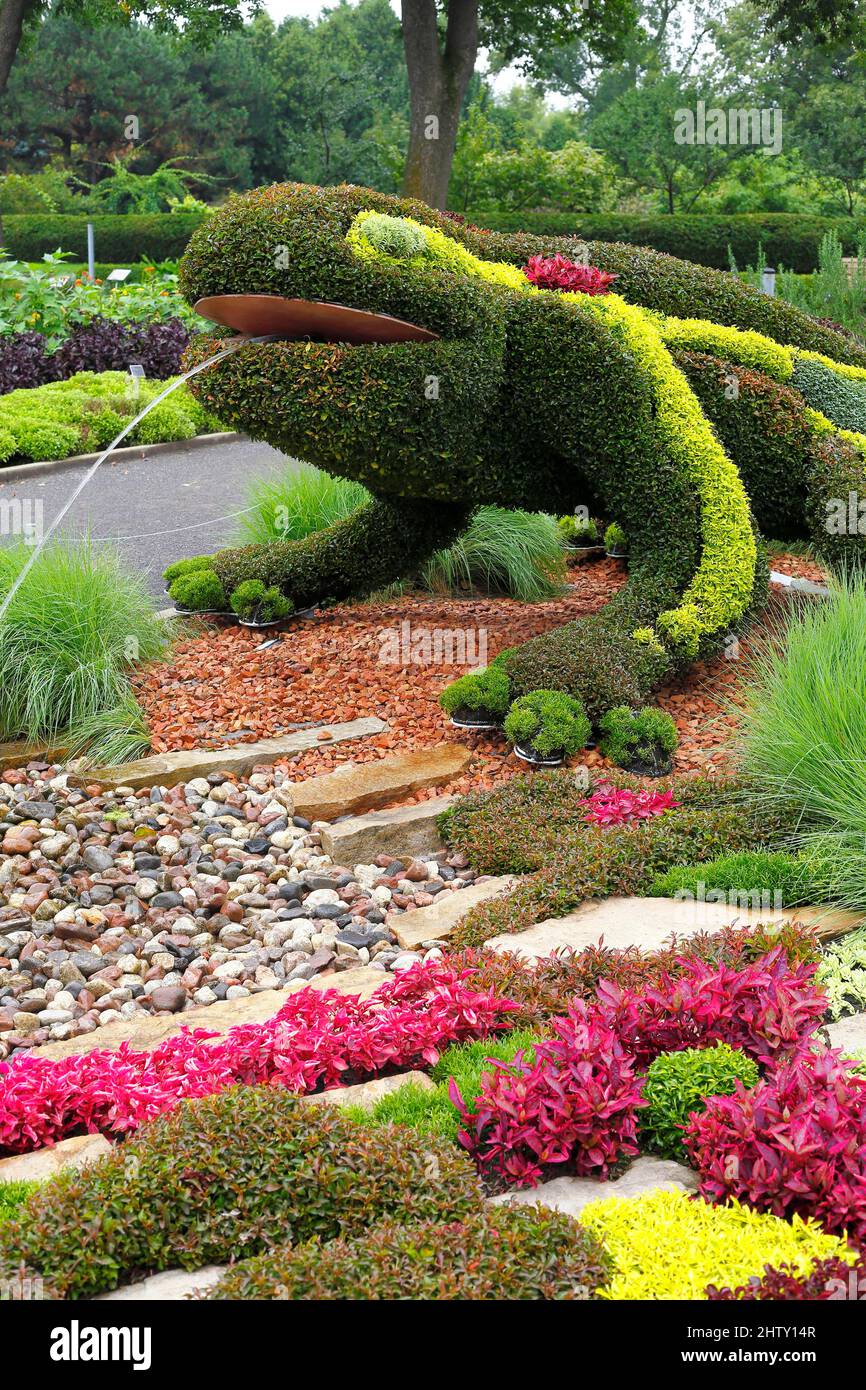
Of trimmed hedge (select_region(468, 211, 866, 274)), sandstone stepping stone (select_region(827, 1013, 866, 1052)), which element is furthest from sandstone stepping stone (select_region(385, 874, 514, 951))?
trimmed hedge (select_region(468, 211, 866, 274))

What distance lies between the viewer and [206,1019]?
12.2ft

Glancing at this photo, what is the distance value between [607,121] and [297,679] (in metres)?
33.6

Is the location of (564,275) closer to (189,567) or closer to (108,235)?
(189,567)

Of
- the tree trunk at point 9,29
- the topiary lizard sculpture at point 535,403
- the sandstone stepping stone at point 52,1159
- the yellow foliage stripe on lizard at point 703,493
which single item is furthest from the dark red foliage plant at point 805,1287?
the tree trunk at point 9,29

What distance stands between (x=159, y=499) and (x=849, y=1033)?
8865mm

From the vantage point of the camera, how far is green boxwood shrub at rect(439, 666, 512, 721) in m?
5.82

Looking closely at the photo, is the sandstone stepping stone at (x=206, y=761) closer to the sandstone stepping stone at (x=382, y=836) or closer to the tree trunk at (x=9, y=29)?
the sandstone stepping stone at (x=382, y=836)

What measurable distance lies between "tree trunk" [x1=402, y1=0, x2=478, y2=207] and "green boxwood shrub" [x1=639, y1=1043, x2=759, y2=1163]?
→ 17743mm

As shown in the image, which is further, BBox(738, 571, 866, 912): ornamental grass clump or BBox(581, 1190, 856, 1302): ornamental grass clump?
BBox(738, 571, 866, 912): ornamental grass clump

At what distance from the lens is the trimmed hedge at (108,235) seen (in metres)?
28.1

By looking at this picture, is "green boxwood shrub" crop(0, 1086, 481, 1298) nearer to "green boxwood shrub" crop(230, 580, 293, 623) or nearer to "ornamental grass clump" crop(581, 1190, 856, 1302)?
"ornamental grass clump" crop(581, 1190, 856, 1302)

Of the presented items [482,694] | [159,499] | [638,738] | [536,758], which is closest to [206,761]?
[482,694]

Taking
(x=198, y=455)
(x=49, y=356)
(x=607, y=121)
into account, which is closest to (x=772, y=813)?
(x=198, y=455)

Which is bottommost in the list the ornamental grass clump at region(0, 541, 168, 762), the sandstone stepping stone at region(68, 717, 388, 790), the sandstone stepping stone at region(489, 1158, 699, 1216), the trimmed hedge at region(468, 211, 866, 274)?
the sandstone stepping stone at region(489, 1158, 699, 1216)
